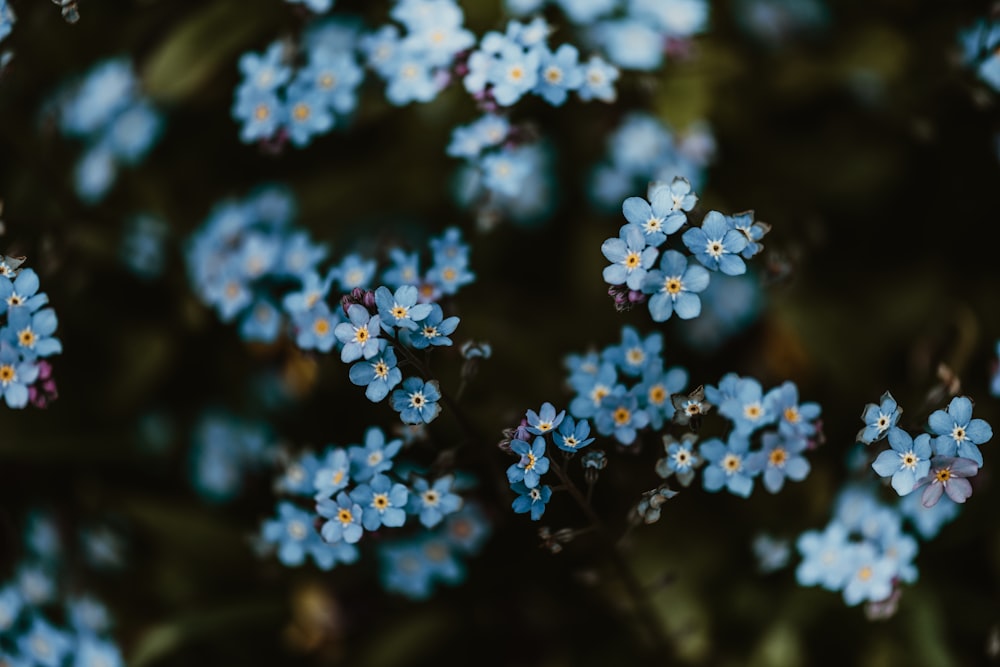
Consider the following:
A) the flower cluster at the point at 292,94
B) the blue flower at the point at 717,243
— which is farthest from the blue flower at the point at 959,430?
the flower cluster at the point at 292,94

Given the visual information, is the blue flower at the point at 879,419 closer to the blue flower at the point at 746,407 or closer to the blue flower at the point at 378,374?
the blue flower at the point at 746,407

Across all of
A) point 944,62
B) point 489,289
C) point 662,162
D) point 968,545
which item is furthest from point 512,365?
point 944,62

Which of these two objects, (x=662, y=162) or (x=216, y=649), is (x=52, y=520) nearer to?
(x=216, y=649)

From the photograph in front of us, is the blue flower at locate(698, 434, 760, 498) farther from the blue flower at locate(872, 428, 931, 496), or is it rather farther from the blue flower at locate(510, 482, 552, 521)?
the blue flower at locate(510, 482, 552, 521)

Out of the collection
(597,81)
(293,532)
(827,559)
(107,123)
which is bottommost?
(827,559)

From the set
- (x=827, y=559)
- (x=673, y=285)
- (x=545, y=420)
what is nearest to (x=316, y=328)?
(x=545, y=420)

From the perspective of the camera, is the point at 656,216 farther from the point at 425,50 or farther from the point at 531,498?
the point at 425,50

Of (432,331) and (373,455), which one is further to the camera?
(373,455)
